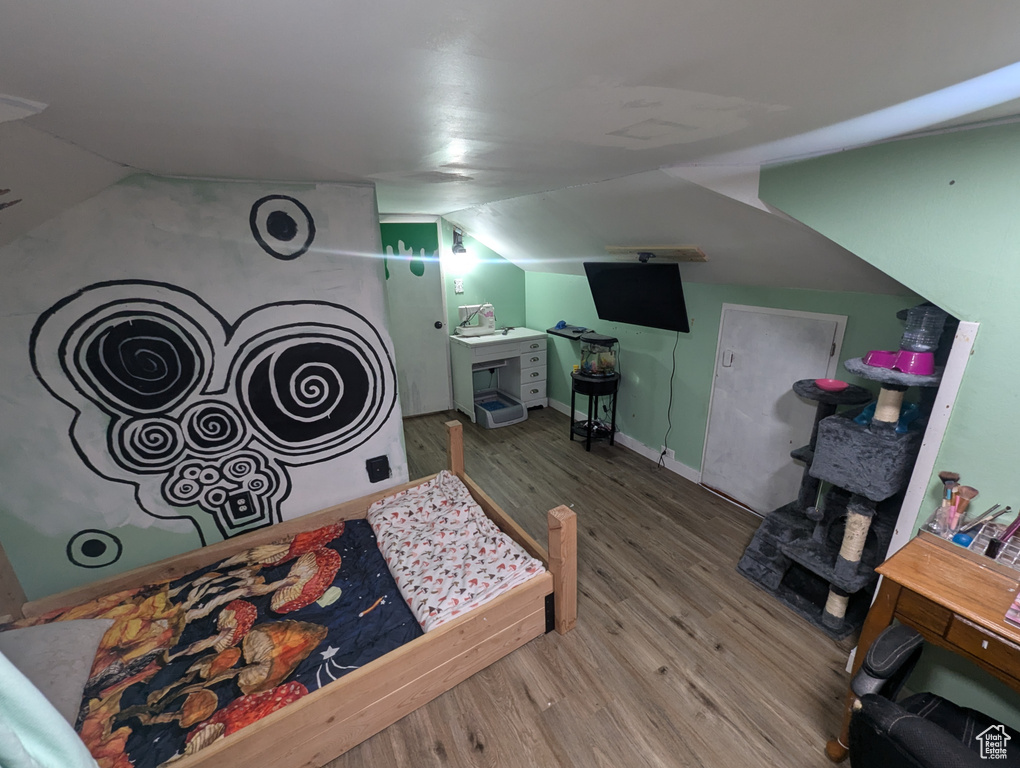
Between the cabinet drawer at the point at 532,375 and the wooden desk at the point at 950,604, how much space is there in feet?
11.5

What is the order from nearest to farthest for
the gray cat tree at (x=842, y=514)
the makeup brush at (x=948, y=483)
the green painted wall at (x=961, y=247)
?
1. the green painted wall at (x=961, y=247)
2. the makeup brush at (x=948, y=483)
3. the gray cat tree at (x=842, y=514)

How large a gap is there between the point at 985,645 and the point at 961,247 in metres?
1.26

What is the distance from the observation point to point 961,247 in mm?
1394

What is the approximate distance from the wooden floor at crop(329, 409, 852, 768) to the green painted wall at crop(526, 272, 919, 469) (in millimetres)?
916

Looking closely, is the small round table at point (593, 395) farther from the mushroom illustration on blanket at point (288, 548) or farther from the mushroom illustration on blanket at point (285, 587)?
the mushroom illustration on blanket at point (285, 587)

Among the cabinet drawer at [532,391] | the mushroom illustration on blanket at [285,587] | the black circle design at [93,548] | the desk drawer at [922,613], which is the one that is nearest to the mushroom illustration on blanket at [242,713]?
the mushroom illustration on blanket at [285,587]

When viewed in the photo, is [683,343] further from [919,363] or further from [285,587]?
[285,587]

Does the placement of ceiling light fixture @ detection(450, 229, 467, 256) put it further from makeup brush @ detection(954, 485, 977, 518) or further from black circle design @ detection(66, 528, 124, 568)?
makeup brush @ detection(954, 485, 977, 518)

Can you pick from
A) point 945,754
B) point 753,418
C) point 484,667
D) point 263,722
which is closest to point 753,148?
point 945,754

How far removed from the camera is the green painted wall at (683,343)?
2.30 m

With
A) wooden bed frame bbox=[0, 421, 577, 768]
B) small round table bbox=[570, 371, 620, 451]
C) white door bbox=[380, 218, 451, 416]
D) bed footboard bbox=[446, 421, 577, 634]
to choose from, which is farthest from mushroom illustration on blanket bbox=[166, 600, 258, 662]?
small round table bbox=[570, 371, 620, 451]

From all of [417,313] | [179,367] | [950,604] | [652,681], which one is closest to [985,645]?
[950,604]

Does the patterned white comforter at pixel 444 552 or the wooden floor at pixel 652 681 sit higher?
the patterned white comforter at pixel 444 552

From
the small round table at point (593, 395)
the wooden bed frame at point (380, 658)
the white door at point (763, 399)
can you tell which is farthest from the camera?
the small round table at point (593, 395)
